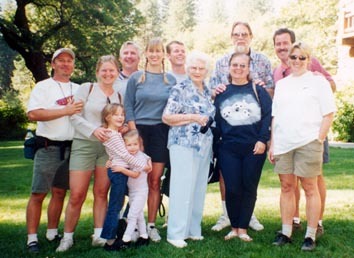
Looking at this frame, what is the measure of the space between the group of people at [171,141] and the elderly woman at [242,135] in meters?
0.01

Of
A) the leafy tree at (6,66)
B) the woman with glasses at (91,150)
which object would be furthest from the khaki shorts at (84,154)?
the leafy tree at (6,66)

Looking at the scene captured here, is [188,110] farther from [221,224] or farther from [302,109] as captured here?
[221,224]

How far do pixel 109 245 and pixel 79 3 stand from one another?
1683 centimetres

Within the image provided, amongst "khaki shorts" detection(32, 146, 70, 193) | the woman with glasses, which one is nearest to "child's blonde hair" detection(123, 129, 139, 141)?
the woman with glasses

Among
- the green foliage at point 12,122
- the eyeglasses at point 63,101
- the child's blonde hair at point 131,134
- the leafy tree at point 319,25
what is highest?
the leafy tree at point 319,25

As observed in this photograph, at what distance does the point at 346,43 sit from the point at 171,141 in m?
19.2

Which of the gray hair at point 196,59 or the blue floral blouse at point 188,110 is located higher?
the gray hair at point 196,59

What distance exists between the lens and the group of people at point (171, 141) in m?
4.44

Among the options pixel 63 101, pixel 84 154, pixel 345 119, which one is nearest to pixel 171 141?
pixel 84 154

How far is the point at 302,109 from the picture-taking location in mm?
4367

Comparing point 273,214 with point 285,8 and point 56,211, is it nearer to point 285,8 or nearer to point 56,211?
point 56,211

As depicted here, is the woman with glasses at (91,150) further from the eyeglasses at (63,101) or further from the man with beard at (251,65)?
the man with beard at (251,65)

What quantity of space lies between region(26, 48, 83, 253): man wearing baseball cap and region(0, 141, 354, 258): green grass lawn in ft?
1.71

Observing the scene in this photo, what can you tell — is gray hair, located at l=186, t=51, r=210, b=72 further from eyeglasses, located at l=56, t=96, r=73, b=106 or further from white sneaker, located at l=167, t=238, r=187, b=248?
white sneaker, located at l=167, t=238, r=187, b=248
